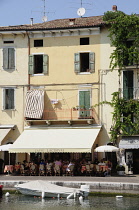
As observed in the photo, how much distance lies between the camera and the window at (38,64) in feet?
157

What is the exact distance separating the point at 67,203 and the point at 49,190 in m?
2.15

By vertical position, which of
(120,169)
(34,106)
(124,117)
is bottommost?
(120,169)

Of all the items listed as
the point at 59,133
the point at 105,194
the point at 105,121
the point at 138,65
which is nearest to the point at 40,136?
the point at 59,133

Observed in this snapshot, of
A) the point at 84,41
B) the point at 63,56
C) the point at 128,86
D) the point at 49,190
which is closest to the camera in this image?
the point at 49,190

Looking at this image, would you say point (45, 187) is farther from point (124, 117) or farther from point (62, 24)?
point (62, 24)

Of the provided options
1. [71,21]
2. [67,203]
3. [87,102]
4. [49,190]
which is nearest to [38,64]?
[71,21]

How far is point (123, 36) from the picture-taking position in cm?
4588

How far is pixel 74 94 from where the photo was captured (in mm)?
47406

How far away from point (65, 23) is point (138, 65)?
759cm

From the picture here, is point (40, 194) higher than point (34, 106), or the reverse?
point (34, 106)

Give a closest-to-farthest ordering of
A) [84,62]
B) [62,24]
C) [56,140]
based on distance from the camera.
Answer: [56,140] → [84,62] → [62,24]

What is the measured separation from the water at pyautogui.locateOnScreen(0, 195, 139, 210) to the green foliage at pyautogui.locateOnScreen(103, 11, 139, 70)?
14414mm

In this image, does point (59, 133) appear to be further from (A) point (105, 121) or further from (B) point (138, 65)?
Result: (B) point (138, 65)

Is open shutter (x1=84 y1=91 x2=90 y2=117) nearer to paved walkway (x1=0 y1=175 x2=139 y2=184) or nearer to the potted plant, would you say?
the potted plant
